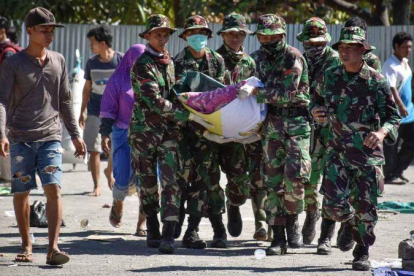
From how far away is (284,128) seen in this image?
938 centimetres

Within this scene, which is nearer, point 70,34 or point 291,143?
point 291,143

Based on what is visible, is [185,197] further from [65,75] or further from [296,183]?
[65,75]

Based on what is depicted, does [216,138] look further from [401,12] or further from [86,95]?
[401,12]

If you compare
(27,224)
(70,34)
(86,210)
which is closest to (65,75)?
(27,224)

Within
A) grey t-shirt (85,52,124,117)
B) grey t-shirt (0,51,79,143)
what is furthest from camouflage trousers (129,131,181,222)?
grey t-shirt (85,52,124,117)

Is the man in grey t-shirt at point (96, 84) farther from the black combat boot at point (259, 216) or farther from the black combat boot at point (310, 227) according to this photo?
the black combat boot at point (310, 227)

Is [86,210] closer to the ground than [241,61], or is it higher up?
closer to the ground

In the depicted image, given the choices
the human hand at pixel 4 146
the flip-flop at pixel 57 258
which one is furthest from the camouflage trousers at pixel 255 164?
the human hand at pixel 4 146

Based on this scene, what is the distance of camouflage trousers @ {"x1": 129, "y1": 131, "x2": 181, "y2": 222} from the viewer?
376 inches

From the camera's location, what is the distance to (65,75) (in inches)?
354

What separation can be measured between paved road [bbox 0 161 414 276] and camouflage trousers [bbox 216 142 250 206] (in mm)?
467

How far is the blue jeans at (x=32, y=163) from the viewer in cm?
865

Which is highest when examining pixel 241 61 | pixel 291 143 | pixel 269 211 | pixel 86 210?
pixel 241 61

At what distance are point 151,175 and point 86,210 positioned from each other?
114 inches
